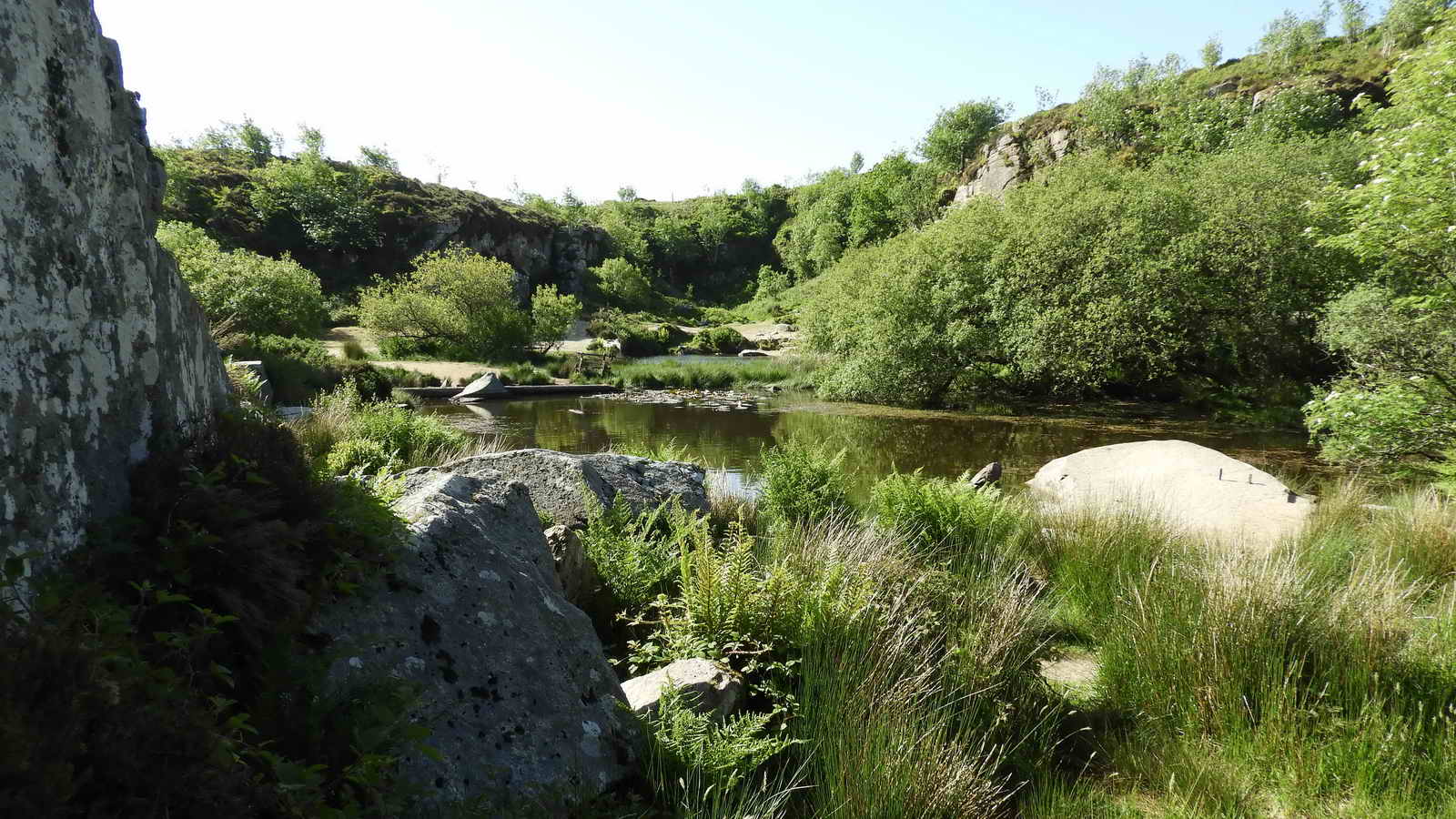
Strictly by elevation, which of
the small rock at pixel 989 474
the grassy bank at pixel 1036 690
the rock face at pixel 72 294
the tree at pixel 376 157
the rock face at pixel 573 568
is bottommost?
the small rock at pixel 989 474

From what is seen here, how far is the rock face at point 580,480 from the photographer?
5340 millimetres

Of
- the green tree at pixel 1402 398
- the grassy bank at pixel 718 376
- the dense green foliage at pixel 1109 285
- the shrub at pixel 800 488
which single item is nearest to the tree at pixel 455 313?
the grassy bank at pixel 718 376

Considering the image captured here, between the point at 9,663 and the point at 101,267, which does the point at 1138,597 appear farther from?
the point at 101,267

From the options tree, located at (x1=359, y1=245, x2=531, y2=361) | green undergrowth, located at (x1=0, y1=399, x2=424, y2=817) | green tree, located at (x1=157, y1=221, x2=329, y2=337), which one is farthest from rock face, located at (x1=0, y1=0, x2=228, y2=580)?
tree, located at (x1=359, y1=245, x2=531, y2=361)

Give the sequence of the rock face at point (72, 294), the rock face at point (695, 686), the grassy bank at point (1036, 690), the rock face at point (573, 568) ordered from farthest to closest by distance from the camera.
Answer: the rock face at point (573, 568) < the rock face at point (695, 686) < the grassy bank at point (1036, 690) < the rock face at point (72, 294)

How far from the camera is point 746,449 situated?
16266mm

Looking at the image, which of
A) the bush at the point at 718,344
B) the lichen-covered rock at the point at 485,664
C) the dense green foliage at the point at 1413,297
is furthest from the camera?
the bush at the point at 718,344

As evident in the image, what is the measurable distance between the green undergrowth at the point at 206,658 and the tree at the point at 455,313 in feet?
111

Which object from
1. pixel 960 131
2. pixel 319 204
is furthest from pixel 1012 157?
pixel 319 204

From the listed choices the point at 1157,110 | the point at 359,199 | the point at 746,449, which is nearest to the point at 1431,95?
the point at 746,449

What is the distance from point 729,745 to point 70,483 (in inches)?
86.6

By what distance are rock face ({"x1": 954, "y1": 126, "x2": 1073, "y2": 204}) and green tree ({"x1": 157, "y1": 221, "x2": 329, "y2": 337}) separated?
32529 millimetres

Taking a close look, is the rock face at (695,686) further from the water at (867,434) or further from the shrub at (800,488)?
the water at (867,434)

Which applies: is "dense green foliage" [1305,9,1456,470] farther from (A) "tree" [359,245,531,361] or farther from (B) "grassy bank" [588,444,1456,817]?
(A) "tree" [359,245,531,361]
